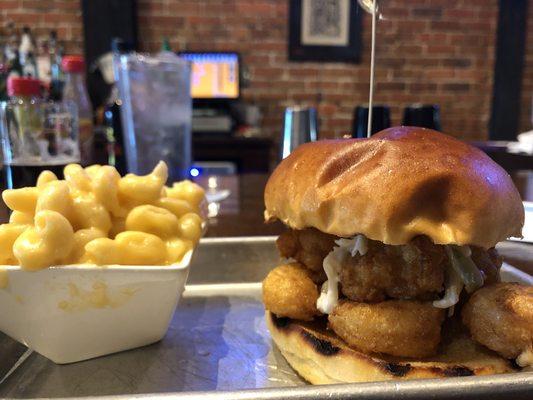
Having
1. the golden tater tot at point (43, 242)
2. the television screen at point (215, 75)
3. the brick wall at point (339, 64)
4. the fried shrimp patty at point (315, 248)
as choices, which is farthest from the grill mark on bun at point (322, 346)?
the brick wall at point (339, 64)

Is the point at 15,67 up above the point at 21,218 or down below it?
above

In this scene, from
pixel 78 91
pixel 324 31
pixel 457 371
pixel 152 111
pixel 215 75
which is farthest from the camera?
pixel 324 31

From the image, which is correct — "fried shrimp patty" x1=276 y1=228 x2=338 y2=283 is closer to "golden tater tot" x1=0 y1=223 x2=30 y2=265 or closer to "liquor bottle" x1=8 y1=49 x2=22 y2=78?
"golden tater tot" x1=0 y1=223 x2=30 y2=265

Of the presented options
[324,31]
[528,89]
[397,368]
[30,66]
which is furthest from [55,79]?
[528,89]

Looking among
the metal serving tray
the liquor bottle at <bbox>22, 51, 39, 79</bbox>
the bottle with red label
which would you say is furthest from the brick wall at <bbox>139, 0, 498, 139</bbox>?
the metal serving tray

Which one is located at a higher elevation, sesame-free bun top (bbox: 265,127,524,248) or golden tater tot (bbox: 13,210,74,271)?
sesame-free bun top (bbox: 265,127,524,248)

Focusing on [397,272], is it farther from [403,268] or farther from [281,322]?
[281,322]

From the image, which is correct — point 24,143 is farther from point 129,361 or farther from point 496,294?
point 496,294

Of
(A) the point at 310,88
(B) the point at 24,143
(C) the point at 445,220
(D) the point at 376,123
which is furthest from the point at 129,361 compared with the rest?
(A) the point at 310,88
